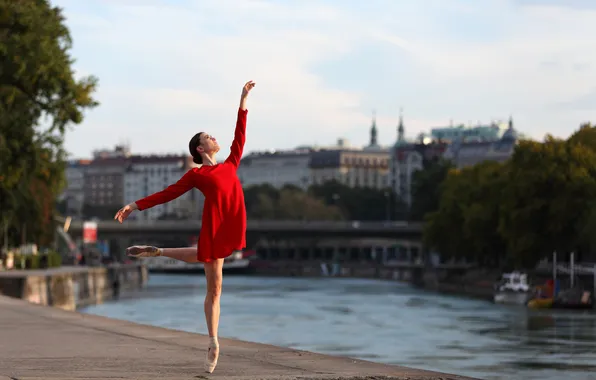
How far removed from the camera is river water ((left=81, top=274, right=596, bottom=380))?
4203 centimetres

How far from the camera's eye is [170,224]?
520 feet

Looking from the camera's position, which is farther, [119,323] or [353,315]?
[353,315]

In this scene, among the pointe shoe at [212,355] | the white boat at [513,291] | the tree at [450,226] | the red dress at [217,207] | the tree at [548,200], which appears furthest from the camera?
the tree at [450,226]

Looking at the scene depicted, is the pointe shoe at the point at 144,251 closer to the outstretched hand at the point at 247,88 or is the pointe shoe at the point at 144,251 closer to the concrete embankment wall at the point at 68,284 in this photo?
the outstretched hand at the point at 247,88

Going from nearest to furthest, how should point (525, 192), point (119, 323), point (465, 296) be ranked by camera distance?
point (119, 323) → point (525, 192) → point (465, 296)

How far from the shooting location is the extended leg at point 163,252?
1359cm

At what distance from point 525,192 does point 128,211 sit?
8018 cm

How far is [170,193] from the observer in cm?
1360

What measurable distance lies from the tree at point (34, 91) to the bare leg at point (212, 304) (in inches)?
1555

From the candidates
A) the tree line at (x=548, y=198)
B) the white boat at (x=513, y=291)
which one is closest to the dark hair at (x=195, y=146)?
the tree line at (x=548, y=198)

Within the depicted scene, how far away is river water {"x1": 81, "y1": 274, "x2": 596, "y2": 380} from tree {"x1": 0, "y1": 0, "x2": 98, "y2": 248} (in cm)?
848

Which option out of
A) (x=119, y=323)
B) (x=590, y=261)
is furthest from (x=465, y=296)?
(x=119, y=323)

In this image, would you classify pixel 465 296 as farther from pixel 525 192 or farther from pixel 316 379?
pixel 316 379

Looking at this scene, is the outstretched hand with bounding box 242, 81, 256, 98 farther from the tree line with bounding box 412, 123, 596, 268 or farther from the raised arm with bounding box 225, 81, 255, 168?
the tree line with bounding box 412, 123, 596, 268
